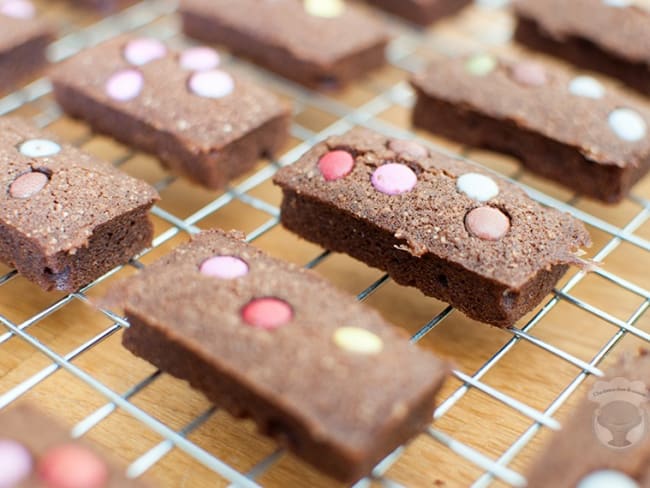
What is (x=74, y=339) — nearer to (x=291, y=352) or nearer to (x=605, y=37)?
(x=291, y=352)

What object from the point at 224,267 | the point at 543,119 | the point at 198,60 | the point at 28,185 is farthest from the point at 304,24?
the point at 224,267

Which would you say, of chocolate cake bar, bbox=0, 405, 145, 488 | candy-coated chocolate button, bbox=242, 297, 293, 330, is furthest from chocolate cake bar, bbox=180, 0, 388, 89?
chocolate cake bar, bbox=0, 405, 145, 488

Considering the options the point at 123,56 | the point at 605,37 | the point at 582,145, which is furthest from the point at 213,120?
the point at 605,37

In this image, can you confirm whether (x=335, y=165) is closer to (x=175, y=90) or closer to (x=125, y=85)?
(x=175, y=90)

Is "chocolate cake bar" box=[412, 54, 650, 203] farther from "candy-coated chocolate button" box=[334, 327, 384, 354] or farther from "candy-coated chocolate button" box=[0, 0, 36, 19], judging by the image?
"candy-coated chocolate button" box=[0, 0, 36, 19]

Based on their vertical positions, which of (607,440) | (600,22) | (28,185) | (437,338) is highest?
(28,185)

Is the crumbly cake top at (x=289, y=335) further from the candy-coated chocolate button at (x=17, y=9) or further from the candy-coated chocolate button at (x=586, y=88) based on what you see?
the candy-coated chocolate button at (x=17, y=9)

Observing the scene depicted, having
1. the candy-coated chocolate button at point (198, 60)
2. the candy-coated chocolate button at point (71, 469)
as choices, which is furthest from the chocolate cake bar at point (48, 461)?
the candy-coated chocolate button at point (198, 60)
